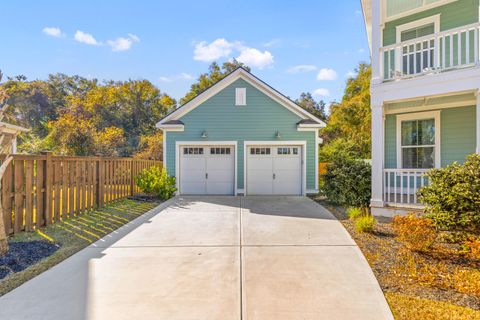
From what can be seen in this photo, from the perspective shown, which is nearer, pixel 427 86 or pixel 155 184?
pixel 427 86

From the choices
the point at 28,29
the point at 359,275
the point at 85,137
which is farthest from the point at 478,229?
the point at 28,29

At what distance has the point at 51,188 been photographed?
663 cm

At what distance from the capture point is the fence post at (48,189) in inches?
253

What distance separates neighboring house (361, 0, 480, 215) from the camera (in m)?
6.79

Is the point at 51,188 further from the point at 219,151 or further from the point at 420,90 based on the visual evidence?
the point at 420,90

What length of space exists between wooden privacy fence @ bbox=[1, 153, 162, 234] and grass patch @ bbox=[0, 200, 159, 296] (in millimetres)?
266

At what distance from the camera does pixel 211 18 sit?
1473 centimetres

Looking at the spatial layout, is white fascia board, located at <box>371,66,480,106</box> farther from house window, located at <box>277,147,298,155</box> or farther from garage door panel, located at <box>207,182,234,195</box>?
garage door panel, located at <box>207,182,234,195</box>

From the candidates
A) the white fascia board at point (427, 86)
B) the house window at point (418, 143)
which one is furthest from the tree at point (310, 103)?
the white fascia board at point (427, 86)

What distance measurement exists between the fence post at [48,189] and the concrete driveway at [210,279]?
1.74m

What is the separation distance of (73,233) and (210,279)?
3.96 m

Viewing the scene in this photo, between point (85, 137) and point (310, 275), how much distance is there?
20.1 metres

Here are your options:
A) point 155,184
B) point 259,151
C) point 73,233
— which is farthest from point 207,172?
point 73,233

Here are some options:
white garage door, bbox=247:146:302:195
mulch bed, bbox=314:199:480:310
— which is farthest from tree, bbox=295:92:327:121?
mulch bed, bbox=314:199:480:310
